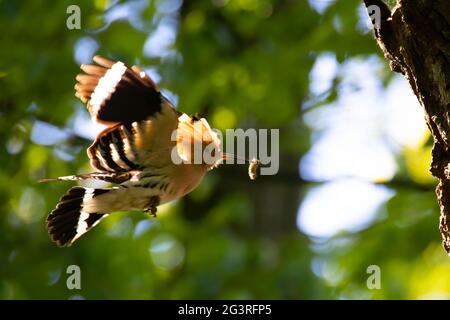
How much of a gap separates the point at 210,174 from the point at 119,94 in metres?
3.84

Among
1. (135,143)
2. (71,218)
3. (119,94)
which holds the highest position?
(119,94)

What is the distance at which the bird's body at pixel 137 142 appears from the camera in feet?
6.00

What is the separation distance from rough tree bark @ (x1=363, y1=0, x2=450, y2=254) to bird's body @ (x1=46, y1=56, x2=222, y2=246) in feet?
2.16

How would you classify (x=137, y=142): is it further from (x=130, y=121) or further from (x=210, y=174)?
(x=210, y=174)

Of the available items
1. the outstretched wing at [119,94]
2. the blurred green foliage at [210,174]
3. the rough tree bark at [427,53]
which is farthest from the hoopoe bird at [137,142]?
the blurred green foliage at [210,174]

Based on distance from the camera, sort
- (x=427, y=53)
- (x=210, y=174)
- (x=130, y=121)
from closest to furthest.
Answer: (x=130, y=121) < (x=427, y=53) < (x=210, y=174)

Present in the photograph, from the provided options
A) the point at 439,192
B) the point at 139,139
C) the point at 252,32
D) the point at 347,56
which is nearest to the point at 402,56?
the point at 439,192

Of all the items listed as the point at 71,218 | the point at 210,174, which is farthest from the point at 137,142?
the point at 210,174

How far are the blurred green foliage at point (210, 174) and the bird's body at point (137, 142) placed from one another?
2.94 m

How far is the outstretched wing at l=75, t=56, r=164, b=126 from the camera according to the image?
1.84m

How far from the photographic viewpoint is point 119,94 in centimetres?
187

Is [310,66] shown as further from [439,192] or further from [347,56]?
[439,192]
